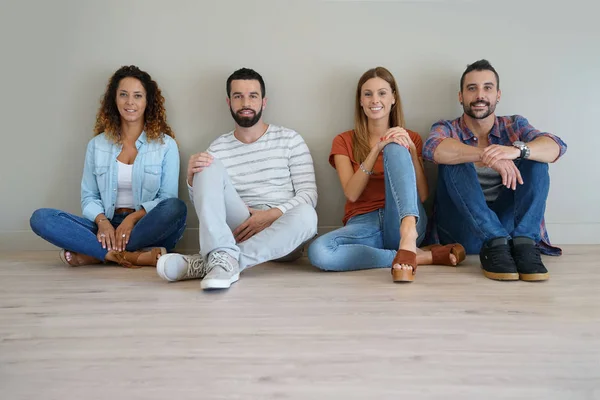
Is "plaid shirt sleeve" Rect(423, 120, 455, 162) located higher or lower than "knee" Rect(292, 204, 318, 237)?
higher

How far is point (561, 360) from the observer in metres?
1.48

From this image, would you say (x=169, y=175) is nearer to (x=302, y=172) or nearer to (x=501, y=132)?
(x=302, y=172)

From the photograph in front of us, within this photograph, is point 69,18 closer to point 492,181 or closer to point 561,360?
point 492,181

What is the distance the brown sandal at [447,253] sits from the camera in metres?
2.68

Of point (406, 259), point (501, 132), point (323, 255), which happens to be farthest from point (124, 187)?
point (501, 132)

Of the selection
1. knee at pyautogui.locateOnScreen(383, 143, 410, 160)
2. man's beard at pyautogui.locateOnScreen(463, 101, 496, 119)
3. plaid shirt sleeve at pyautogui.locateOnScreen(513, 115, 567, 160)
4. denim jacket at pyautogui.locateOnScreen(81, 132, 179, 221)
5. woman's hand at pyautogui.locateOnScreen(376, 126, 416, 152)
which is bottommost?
denim jacket at pyautogui.locateOnScreen(81, 132, 179, 221)

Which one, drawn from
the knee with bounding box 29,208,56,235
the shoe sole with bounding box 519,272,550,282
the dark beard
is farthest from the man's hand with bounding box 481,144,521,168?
the knee with bounding box 29,208,56,235

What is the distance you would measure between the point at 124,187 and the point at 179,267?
0.88 meters

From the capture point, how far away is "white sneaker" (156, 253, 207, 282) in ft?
7.72

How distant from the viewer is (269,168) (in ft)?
9.74

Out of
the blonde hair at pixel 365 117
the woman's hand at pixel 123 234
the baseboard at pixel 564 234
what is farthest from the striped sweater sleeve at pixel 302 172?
the woman's hand at pixel 123 234

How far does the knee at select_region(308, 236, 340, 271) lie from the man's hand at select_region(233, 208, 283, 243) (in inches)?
10.7

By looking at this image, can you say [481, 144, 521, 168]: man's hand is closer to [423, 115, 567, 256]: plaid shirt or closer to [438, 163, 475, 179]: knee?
[438, 163, 475, 179]: knee

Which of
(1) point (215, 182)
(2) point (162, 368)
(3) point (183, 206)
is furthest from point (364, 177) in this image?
(2) point (162, 368)
